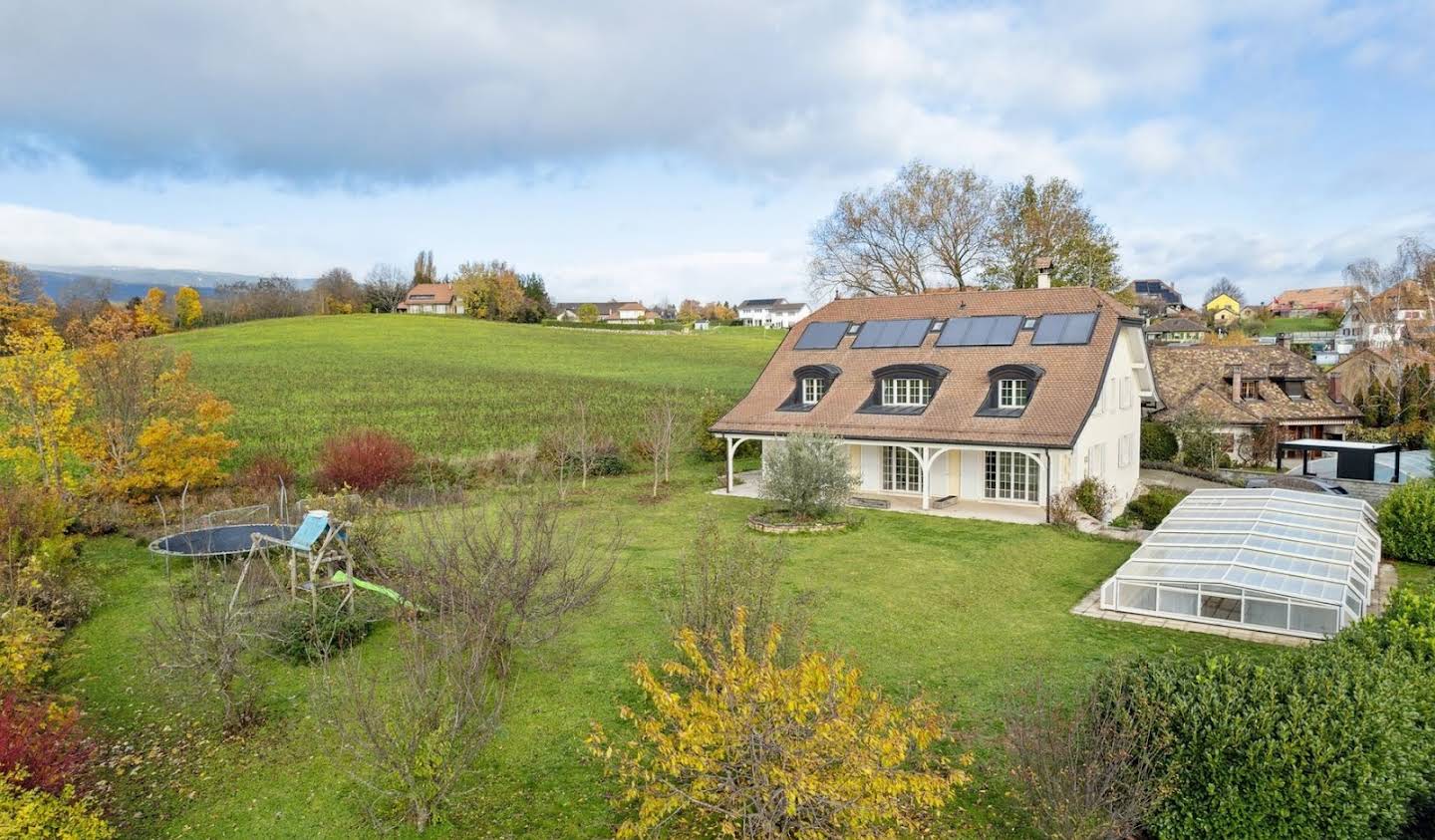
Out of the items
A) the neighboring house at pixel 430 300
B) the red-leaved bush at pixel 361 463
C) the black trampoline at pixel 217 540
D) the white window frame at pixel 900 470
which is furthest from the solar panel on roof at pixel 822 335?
the neighboring house at pixel 430 300

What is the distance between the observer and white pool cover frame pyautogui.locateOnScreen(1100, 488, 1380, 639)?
11.8 metres

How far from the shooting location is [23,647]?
10.1 metres

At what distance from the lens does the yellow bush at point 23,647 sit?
9.61 metres

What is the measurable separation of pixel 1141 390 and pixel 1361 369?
1001 inches

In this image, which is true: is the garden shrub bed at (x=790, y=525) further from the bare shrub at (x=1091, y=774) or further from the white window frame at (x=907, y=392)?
the bare shrub at (x=1091, y=774)

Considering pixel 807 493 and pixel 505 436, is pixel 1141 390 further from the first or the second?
pixel 505 436

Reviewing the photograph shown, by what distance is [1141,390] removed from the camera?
2667 cm

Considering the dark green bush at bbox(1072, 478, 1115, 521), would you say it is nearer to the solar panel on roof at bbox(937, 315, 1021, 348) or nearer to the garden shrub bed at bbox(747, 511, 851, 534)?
the solar panel on roof at bbox(937, 315, 1021, 348)


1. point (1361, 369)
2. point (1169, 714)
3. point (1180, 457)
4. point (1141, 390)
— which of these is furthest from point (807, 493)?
point (1361, 369)

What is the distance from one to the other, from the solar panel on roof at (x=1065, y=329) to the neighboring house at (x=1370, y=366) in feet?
90.0

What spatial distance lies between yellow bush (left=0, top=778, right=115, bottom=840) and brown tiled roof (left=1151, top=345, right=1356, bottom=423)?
35.0 meters

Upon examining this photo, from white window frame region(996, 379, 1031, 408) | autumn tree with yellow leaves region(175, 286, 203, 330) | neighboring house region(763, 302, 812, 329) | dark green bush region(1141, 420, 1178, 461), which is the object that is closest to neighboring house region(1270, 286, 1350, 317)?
neighboring house region(763, 302, 812, 329)

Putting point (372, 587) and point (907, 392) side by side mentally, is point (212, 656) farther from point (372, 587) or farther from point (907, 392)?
point (907, 392)

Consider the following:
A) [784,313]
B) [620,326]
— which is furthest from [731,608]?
[784,313]
